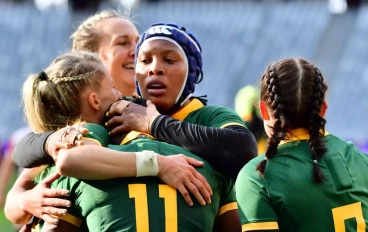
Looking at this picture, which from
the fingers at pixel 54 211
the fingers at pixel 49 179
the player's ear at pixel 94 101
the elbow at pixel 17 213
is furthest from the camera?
the elbow at pixel 17 213

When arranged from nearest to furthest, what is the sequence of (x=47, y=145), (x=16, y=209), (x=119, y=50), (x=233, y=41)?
(x=47, y=145)
(x=16, y=209)
(x=119, y=50)
(x=233, y=41)

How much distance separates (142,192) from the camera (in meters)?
3.19

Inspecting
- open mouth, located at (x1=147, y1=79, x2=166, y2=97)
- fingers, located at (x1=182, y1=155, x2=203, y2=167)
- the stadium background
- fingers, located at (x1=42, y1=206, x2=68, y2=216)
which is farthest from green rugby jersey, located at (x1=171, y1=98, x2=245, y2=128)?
the stadium background

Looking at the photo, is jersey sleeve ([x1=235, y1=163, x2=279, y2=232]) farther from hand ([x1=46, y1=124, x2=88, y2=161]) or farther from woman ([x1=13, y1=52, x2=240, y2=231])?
hand ([x1=46, y1=124, x2=88, y2=161])

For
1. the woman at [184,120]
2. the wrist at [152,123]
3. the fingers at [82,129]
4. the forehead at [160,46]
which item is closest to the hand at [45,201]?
the woman at [184,120]

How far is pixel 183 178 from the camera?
323 centimetres

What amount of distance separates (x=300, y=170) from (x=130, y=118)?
809mm

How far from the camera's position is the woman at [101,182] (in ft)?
10.4

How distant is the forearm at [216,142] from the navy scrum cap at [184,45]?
0.39 meters

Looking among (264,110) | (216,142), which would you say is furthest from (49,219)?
(264,110)

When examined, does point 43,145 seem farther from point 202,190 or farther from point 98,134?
point 202,190

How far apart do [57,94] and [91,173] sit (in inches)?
17.8

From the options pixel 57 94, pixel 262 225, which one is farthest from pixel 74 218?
pixel 262 225

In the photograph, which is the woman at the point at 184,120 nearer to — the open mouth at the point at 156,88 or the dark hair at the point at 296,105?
the open mouth at the point at 156,88
